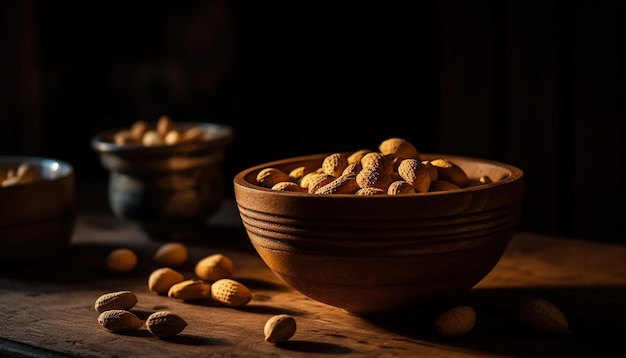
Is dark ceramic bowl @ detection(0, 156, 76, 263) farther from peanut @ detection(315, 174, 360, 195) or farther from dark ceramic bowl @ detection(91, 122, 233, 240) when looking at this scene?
peanut @ detection(315, 174, 360, 195)

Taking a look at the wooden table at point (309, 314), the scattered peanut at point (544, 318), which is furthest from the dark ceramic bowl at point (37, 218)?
the scattered peanut at point (544, 318)

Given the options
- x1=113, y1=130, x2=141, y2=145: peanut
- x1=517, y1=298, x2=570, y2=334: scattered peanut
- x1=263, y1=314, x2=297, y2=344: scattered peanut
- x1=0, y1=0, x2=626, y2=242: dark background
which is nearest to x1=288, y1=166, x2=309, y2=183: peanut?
x1=263, y1=314, x2=297, y2=344: scattered peanut

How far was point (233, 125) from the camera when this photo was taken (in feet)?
6.42

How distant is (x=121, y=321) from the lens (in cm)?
97

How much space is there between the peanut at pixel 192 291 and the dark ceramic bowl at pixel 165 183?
34cm

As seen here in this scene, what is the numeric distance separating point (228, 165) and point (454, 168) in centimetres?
103

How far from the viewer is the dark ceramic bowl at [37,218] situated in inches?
49.0

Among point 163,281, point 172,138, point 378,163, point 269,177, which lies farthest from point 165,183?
point 378,163

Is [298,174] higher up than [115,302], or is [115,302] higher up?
[298,174]

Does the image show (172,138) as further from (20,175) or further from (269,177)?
(269,177)

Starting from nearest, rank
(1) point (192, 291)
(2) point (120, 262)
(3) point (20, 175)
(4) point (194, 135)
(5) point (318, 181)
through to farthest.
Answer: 1. (5) point (318, 181)
2. (1) point (192, 291)
3. (2) point (120, 262)
4. (3) point (20, 175)
5. (4) point (194, 135)

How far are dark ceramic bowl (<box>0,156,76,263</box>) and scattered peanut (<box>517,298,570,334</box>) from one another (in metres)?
0.71

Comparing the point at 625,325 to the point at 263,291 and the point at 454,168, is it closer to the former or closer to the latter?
the point at 454,168

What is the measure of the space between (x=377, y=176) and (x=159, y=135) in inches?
25.7
